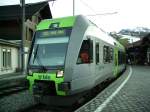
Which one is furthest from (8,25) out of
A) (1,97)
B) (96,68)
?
(96,68)

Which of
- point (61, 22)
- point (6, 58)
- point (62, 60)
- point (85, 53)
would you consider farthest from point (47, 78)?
point (6, 58)

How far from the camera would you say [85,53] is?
10734 mm

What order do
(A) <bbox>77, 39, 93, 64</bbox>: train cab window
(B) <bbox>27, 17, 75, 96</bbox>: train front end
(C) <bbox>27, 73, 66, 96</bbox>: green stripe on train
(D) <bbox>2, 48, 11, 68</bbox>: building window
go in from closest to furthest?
(C) <bbox>27, 73, 66, 96</bbox>: green stripe on train < (B) <bbox>27, 17, 75, 96</bbox>: train front end < (A) <bbox>77, 39, 93, 64</bbox>: train cab window < (D) <bbox>2, 48, 11, 68</bbox>: building window

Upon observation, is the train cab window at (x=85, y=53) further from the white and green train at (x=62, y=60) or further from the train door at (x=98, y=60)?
the train door at (x=98, y=60)

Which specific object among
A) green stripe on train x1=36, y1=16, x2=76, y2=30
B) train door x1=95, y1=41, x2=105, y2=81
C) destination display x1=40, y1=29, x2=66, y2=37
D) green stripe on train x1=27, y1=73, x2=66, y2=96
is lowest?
green stripe on train x1=27, y1=73, x2=66, y2=96

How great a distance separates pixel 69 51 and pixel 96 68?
7.63 feet

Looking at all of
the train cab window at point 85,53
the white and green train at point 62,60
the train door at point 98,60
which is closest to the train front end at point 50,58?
the white and green train at point 62,60

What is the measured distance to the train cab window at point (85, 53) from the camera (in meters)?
10.5

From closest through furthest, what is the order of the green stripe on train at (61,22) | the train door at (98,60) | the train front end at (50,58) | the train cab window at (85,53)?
the train front end at (50,58), the train cab window at (85,53), the green stripe on train at (61,22), the train door at (98,60)

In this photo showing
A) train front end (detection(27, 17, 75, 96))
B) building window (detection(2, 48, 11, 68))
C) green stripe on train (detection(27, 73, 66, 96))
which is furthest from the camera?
building window (detection(2, 48, 11, 68))

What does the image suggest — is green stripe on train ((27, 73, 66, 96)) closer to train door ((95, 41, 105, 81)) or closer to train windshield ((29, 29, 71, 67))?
train windshield ((29, 29, 71, 67))

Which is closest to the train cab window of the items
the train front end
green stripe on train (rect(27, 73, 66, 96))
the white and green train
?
the white and green train

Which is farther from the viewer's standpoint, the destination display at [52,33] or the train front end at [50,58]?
the destination display at [52,33]

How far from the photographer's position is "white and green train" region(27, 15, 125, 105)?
988cm
